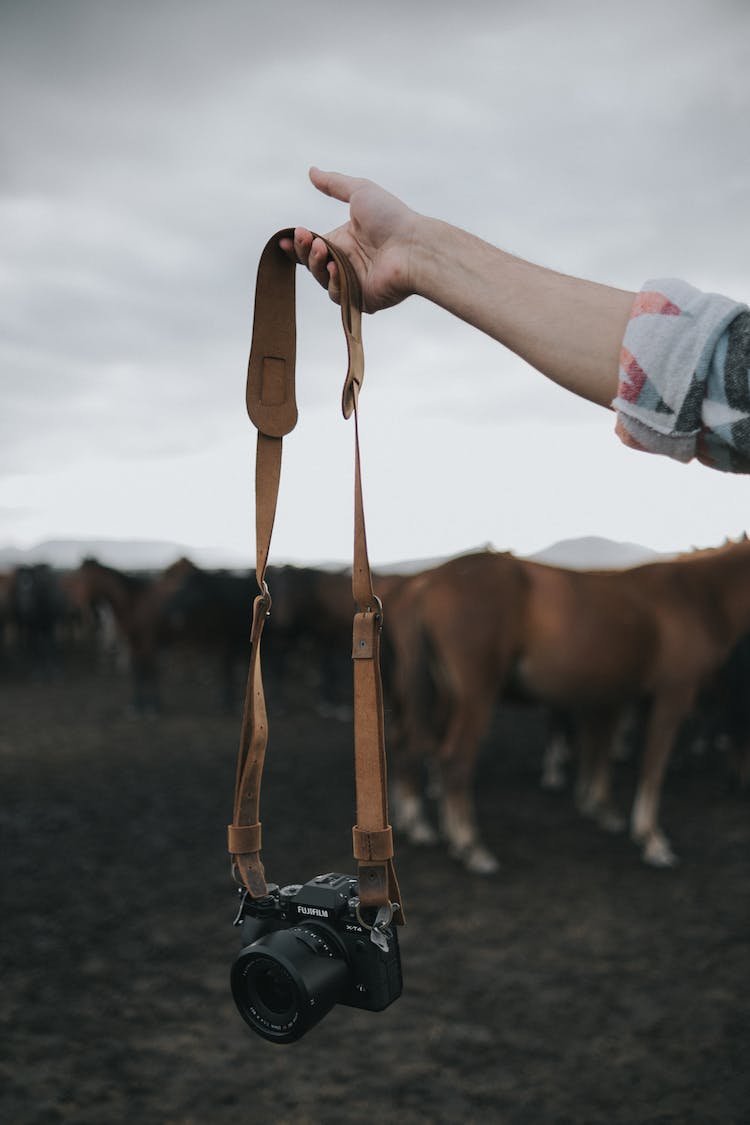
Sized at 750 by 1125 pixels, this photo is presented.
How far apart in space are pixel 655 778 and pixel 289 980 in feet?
16.3

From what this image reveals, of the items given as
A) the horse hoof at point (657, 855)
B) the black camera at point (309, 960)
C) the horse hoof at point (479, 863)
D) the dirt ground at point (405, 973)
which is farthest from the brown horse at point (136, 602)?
the black camera at point (309, 960)

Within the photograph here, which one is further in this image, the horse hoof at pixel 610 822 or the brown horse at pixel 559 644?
the horse hoof at pixel 610 822

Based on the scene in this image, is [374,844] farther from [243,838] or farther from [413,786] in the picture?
[413,786]

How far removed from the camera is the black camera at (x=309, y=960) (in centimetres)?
121

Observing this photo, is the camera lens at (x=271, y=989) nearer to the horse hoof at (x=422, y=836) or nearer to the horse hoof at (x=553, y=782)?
the horse hoof at (x=422, y=836)

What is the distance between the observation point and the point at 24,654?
1784cm

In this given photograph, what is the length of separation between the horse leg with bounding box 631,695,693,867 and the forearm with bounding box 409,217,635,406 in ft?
16.6

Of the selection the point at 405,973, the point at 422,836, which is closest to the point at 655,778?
the point at 422,836

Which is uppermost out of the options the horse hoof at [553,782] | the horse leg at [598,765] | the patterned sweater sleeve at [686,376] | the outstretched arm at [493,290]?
the outstretched arm at [493,290]

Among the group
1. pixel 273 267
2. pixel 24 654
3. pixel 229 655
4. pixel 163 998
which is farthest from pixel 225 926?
pixel 24 654

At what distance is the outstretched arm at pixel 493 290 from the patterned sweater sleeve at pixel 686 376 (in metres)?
0.04

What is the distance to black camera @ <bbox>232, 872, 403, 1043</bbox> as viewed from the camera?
3.97 ft

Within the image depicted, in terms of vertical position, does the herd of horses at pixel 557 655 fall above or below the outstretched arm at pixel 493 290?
below

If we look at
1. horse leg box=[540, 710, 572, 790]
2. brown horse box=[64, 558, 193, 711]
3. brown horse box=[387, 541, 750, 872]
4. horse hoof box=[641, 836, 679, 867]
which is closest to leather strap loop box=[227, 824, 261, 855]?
brown horse box=[387, 541, 750, 872]
